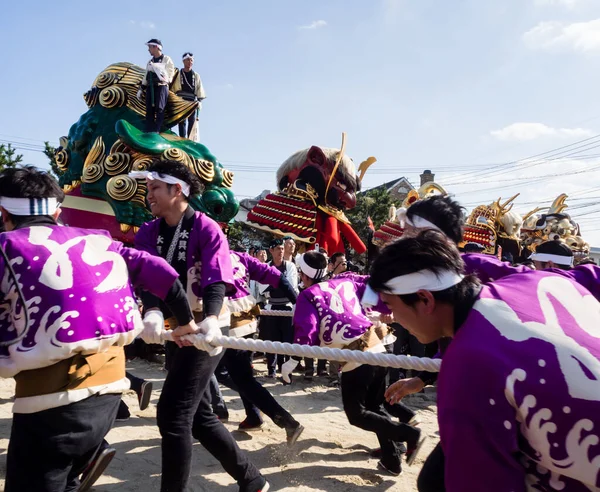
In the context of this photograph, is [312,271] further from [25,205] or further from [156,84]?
[156,84]

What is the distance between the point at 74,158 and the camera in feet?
25.7

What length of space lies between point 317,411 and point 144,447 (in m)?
1.97

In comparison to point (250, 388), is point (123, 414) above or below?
below

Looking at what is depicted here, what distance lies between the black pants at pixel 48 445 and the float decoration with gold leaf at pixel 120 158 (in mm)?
5321

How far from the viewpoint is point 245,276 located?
3945mm

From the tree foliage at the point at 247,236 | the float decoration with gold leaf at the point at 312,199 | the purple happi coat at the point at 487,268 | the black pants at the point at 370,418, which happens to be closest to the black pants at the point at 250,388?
the black pants at the point at 370,418

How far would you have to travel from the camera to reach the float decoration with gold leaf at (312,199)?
21.6 ft

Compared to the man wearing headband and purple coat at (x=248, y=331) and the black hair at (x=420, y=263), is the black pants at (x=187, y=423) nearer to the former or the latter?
the man wearing headband and purple coat at (x=248, y=331)

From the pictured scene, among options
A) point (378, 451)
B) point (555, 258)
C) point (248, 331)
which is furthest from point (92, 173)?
point (555, 258)

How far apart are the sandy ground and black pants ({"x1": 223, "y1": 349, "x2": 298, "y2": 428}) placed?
0.30 meters

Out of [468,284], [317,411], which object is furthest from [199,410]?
[317,411]

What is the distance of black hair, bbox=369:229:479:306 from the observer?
4.49 feet

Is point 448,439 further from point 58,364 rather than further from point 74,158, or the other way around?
point 74,158

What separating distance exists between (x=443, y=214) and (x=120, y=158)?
565 centimetres
